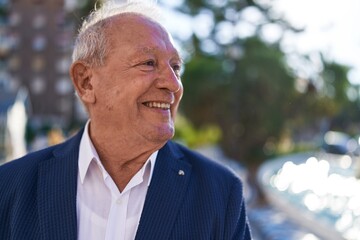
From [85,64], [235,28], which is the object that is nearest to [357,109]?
[235,28]

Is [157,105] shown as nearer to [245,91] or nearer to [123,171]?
[123,171]

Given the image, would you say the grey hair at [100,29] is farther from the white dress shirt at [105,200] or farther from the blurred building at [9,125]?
the blurred building at [9,125]

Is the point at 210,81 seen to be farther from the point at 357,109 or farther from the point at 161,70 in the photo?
the point at 357,109

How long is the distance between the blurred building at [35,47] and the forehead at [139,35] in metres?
44.9

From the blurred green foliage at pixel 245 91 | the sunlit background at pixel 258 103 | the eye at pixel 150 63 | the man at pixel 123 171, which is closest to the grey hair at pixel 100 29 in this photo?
the man at pixel 123 171

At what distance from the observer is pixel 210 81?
19.4 m

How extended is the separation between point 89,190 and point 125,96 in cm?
32

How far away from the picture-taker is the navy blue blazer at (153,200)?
1.71 meters

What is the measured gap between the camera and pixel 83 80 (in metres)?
1.87

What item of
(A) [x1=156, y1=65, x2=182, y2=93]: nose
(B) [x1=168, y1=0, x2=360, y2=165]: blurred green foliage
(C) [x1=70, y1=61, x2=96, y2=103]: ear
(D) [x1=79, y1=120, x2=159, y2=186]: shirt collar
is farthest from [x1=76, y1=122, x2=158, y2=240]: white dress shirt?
(B) [x1=168, y1=0, x2=360, y2=165]: blurred green foliage

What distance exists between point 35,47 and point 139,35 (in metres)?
46.9

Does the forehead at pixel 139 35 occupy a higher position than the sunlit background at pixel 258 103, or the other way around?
the forehead at pixel 139 35

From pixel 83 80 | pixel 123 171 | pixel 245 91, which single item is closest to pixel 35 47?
pixel 245 91

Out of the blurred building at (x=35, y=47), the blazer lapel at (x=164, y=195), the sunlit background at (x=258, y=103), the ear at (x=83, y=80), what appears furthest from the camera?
the blurred building at (x=35, y=47)
